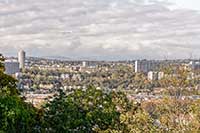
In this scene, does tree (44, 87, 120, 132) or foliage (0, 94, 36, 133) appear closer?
foliage (0, 94, 36, 133)

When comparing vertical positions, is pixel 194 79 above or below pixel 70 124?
above

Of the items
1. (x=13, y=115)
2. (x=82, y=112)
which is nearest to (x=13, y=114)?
(x=13, y=115)

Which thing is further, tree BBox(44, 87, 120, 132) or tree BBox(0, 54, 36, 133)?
tree BBox(44, 87, 120, 132)

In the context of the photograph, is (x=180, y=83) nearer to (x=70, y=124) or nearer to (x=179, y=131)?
(x=179, y=131)

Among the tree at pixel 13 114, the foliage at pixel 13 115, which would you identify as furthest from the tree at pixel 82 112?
the foliage at pixel 13 115

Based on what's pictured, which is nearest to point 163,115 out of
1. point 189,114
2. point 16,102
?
point 189,114

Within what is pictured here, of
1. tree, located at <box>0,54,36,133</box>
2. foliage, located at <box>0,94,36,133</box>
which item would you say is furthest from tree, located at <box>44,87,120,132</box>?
foliage, located at <box>0,94,36,133</box>

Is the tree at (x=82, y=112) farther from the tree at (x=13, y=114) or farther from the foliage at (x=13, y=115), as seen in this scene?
the foliage at (x=13, y=115)

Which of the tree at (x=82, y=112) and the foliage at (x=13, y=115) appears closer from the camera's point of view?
the foliage at (x=13, y=115)

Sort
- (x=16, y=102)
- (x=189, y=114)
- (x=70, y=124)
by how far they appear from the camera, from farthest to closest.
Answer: (x=70, y=124), (x=189, y=114), (x=16, y=102)

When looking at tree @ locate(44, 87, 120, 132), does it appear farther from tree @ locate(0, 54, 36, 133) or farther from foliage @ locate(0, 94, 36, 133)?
foliage @ locate(0, 94, 36, 133)

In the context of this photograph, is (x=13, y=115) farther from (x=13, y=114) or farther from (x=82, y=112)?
(x=82, y=112)
